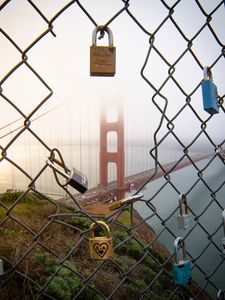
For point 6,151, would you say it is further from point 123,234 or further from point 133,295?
point 123,234

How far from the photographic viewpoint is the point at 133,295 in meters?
1.71

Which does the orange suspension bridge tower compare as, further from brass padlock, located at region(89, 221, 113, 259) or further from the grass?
brass padlock, located at region(89, 221, 113, 259)

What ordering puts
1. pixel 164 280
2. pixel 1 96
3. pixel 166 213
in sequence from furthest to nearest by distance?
pixel 166 213
pixel 164 280
pixel 1 96

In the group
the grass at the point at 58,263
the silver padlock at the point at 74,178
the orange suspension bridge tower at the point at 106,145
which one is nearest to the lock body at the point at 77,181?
the silver padlock at the point at 74,178

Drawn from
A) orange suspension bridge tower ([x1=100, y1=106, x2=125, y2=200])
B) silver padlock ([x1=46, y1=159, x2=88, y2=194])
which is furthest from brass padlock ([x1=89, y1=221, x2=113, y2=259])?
orange suspension bridge tower ([x1=100, y1=106, x2=125, y2=200])

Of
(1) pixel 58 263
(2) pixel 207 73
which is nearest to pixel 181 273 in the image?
(2) pixel 207 73

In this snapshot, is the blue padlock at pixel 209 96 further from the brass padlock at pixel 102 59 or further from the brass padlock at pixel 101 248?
the brass padlock at pixel 101 248

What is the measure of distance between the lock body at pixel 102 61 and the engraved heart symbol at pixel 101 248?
1.12 ft

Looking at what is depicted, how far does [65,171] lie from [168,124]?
0.29 meters

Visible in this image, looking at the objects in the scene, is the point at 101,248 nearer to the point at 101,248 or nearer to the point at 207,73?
the point at 101,248

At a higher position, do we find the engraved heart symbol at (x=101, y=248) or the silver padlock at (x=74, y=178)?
the silver padlock at (x=74, y=178)

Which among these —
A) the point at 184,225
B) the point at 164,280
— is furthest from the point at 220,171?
the point at 184,225

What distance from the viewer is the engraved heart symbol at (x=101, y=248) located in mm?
528

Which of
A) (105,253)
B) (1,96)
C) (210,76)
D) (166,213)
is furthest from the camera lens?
(166,213)
